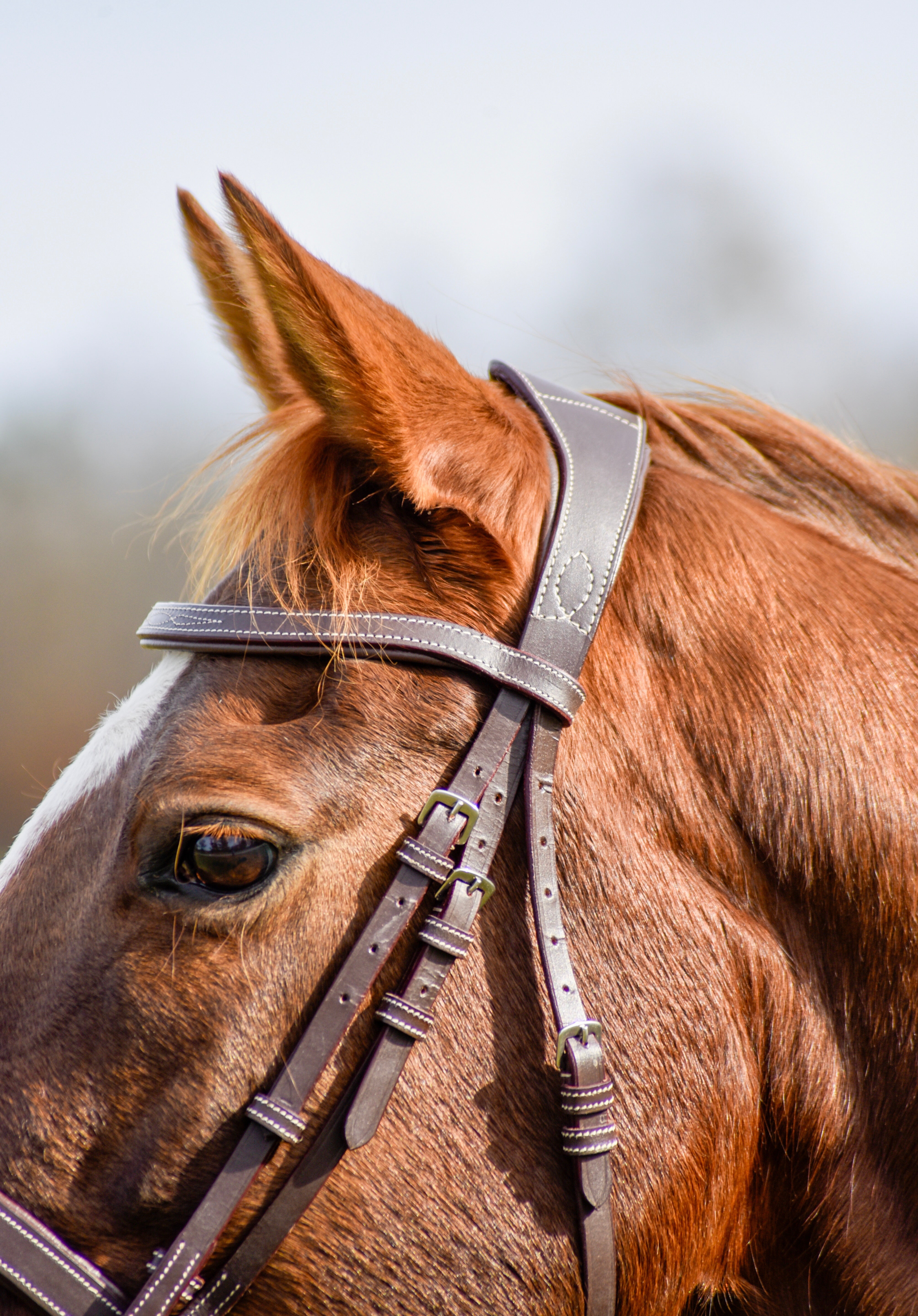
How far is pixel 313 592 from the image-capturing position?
1441 millimetres

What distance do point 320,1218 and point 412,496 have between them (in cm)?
105

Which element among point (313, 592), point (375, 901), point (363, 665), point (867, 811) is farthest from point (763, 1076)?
point (313, 592)

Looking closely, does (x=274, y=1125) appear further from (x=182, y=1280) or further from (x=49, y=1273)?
(x=49, y=1273)

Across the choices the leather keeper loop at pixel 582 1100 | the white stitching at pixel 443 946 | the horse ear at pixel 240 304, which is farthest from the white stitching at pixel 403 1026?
the horse ear at pixel 240 304

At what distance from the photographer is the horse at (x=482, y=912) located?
4.05 ft

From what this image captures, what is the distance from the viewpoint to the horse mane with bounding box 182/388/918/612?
1.45 meters

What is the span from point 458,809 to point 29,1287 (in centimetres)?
85

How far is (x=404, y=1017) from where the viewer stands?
124 cm

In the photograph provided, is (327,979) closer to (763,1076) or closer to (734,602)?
(763,1076)

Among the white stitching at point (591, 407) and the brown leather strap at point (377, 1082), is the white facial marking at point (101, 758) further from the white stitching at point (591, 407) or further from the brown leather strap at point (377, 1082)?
the white stitching at point (591, 407)

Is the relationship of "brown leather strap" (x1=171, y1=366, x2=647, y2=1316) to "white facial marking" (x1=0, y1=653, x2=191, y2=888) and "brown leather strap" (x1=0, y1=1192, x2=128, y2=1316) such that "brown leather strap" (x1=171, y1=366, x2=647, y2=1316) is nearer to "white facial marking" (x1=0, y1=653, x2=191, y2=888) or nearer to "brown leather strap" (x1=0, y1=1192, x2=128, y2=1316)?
"brown leather strap" (x1=0, y1=1192, x2=128, y2=1316)

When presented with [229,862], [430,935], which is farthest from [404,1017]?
[229,862]

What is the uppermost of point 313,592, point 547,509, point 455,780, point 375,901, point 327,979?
point 547,509

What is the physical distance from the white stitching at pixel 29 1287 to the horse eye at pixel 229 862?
54cm
